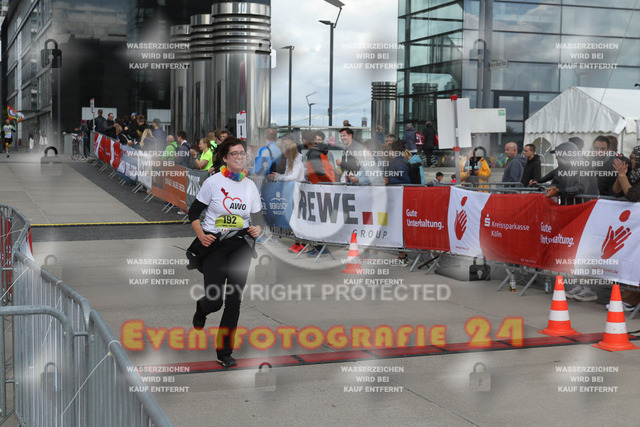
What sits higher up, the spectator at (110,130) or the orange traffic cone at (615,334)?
the spectator at (110,130)

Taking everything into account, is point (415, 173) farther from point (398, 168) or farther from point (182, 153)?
point (182, 153)

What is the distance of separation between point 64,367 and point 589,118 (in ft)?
79.4

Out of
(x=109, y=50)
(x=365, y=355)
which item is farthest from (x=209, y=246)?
(x=109, y=50)

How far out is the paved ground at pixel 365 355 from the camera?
5.75 m

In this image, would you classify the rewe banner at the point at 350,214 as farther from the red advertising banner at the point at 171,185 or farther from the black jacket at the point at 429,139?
the black jacket at the point at 429,139

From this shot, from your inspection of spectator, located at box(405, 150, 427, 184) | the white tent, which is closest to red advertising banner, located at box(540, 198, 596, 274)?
spectator, located at box(405, 150, 427, 184)

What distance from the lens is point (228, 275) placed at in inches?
274

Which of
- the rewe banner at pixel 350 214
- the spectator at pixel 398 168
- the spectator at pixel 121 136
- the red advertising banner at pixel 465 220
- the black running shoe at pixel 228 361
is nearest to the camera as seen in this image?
the black running shoe at pixel 228 361

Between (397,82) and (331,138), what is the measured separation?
1872 centimetres

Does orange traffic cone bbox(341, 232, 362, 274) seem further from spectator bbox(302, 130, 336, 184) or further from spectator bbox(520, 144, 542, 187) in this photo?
spectator bbox(520, 144, 542, 187)

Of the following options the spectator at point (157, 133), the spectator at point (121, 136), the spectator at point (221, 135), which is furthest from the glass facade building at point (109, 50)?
the spectator at point (221, 135)

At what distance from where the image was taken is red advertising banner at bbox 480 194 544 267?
1056 cm

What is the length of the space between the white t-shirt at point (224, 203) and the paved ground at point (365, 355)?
118 centimetres

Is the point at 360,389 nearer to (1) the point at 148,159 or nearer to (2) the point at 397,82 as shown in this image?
(1) the point at 148,159
